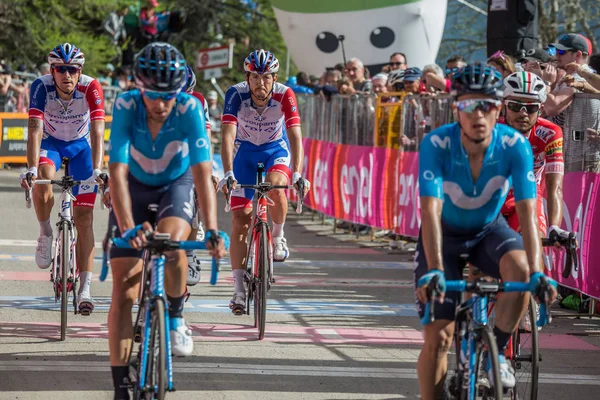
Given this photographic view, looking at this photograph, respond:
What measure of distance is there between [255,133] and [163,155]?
12.1 feet

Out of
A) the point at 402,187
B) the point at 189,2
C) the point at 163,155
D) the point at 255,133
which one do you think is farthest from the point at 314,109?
the point at 189,2

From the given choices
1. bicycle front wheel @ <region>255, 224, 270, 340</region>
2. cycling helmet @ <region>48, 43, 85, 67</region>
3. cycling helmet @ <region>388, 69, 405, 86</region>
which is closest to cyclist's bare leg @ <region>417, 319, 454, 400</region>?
bicycle front wheel @ <region>255, 224, 270, 340</region>

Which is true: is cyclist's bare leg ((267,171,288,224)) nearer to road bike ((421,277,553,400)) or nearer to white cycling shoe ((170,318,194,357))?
white cycling shoe ((170,318,194,357))

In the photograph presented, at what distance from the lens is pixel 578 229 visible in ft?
36.0

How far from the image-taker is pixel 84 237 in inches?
409

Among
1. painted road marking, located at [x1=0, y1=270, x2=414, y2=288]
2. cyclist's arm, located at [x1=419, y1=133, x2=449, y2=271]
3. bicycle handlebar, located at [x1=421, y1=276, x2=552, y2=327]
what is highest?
cyclist's arm, located at [x1=419, y1=133, x2=449, y2=271]

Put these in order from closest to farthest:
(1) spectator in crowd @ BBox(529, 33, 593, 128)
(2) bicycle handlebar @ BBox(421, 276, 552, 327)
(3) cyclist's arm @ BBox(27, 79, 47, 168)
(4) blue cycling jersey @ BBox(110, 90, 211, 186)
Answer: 1. (2) bicycle handlebar @ BBox(421, 276, 552, 327)
2. (4) blue cycling jersey @ BBox(110, 90, 211, 186)
3. (3) cyclist's arm @ BBox(27, 79, 47, 168)
4. (1) spectator in crowd @ BBox(529, 33, 593, 128)

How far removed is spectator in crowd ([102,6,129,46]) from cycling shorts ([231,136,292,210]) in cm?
3080

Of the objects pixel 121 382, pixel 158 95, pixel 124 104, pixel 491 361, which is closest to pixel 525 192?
pixel 491 361

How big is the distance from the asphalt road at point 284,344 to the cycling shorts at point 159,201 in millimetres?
1230

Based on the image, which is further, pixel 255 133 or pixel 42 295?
pixel 42 295

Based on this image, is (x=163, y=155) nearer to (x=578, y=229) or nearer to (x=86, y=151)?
(x=86, y=151)

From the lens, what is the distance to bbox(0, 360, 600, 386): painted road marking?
8.46m

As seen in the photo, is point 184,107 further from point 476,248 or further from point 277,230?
point 277,230
